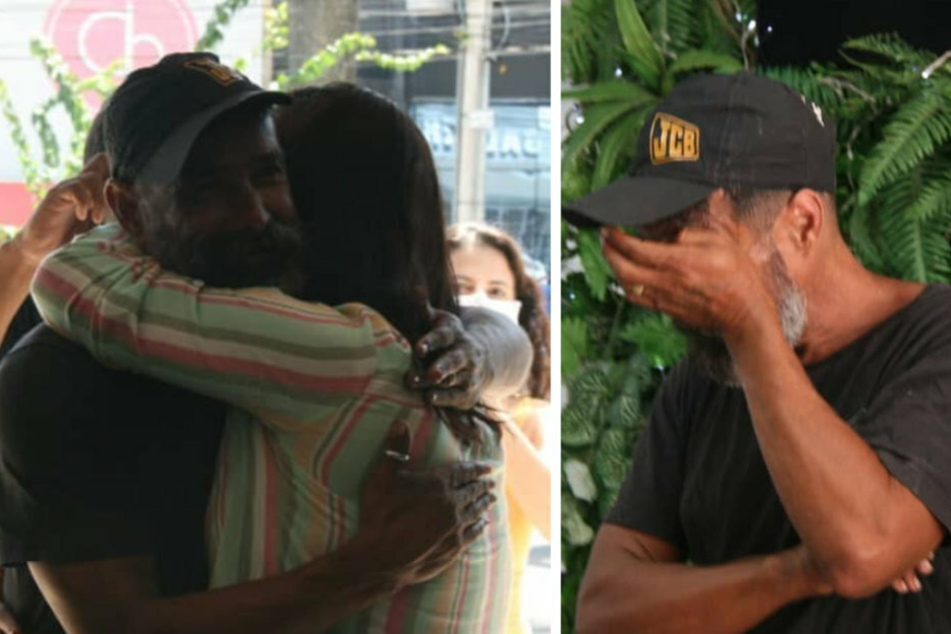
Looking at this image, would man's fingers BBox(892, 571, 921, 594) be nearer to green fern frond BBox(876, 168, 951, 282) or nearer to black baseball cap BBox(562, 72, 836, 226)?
black baseball cap BBox(562, 72, 836, 226)

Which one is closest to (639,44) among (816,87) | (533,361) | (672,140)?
(816,87)

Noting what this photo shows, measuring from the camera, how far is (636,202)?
5.24 feet

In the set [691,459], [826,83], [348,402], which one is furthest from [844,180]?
[348,402]

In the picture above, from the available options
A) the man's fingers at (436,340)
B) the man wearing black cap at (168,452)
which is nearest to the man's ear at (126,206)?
the man wearing black cap at (168,452)

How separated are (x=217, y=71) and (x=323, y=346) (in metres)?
0.36

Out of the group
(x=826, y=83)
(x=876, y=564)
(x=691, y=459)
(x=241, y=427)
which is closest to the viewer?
(x=876, y=564)

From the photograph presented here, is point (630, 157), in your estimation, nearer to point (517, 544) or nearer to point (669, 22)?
point (669, 22)

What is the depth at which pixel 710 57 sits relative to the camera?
7.25ft

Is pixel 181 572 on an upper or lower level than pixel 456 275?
lower

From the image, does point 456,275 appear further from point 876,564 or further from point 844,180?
point 844,180

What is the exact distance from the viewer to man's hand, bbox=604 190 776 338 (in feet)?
4.90

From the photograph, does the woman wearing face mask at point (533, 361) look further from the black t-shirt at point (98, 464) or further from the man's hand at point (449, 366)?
the black t-shirt at point (98, 464)

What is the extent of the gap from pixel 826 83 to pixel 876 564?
943mm

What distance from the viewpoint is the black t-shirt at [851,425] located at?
1.49m
